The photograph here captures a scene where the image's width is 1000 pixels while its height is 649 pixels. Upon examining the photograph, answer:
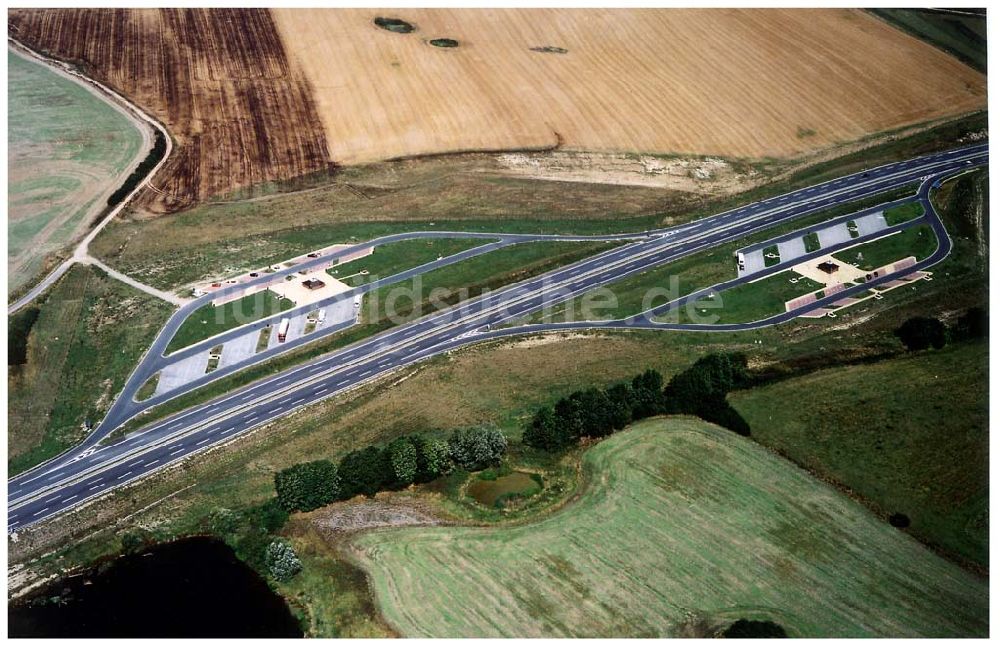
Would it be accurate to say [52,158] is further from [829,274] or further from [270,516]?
[829,274]

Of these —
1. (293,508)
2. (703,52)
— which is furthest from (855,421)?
(703,52)

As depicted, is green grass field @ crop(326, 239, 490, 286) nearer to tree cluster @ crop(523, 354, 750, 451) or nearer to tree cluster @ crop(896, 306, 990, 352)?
tree cluster @ crop(523, 354, 750, 451)

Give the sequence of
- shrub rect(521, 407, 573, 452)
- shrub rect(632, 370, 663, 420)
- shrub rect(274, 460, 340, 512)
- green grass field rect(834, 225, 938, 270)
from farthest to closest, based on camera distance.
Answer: green grass field rect(834, 225, 938, 270), shrub rect(632, 370, 663, 420), shrub rect(521, 407, 573, 452), shrub rect(274, 460, 340, 512)

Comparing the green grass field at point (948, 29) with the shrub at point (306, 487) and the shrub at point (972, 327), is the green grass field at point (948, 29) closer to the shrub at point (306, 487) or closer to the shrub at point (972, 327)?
the shrub at point (972, 327)

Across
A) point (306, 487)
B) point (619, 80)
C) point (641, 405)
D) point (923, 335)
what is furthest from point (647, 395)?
point (619, 80)

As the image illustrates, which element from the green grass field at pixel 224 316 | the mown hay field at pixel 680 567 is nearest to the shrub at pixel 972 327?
the mown hay field at pixel 680 567

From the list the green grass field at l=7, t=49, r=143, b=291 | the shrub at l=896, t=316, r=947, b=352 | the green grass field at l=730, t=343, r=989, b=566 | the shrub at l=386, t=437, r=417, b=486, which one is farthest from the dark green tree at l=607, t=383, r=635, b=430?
the green grass field at l=7, t=49, r=143, b=291

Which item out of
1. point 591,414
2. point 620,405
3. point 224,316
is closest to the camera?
point 591,414
